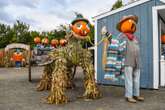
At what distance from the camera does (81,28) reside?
7391mm

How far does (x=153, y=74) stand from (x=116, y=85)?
1.40 meters

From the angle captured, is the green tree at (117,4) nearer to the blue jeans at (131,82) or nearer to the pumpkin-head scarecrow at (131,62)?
the pumpkin-head scarecrow at (131,62)

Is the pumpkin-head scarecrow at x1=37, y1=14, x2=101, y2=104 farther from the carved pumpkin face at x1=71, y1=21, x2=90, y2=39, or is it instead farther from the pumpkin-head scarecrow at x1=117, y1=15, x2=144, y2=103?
the pumpkin-head scarecrow at x1=117, y1=15, x2=144, y2=103

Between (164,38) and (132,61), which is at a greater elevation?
(164,38)

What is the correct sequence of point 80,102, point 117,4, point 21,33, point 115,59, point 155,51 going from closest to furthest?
1. point 80,102
2. point 155,51
3. point 115,59
4. point 117,4
5. point 21,33

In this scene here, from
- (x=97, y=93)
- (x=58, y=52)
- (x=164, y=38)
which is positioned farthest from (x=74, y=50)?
(x=164, y=38)

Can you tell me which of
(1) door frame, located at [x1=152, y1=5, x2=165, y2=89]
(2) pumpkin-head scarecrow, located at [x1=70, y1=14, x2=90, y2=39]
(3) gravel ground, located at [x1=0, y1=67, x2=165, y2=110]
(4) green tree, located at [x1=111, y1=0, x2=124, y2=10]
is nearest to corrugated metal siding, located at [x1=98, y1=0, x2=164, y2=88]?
(1) door frame, located at [x1=152, y1=5, x2=165, y2=89]

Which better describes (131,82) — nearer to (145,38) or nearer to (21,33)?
(145,38)

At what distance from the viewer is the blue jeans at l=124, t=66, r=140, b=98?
7184 mm

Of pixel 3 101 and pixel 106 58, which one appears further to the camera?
pixel 106 58

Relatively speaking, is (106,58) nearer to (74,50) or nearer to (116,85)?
(116,85)

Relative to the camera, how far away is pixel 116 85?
9891mm

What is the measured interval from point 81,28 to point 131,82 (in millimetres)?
1851

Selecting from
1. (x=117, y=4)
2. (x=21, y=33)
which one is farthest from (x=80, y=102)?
(x=21, y=33)
